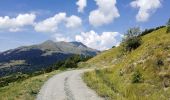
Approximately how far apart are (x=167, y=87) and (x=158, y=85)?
62.3 inches

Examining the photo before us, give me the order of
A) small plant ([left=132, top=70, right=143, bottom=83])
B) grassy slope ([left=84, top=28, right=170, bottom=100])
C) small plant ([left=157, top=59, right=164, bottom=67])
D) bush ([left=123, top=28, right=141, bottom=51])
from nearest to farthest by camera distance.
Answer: grassy slope ([left=84, top=28, right=170, bottom=100])
small plant ([left=132, top=70, right=143, bottom=83])
small plant ([left=157, top=59, right=164, bottom=67])
bush ([left=123, top=28, right=141, bottom=51])

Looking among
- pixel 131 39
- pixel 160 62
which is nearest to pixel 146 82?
pixel 160 62

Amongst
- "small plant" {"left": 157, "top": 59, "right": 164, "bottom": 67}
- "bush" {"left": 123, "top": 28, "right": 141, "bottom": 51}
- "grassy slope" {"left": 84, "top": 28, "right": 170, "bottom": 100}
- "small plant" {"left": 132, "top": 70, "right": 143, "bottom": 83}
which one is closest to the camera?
"grassy slope" {"left": 84, "top": 28, "right": 170, "bottom": 100}

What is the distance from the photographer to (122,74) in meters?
42.9

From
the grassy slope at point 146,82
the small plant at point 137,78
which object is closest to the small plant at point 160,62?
the grassy slope at point 146,82

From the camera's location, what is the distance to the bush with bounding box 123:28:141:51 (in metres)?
90.8

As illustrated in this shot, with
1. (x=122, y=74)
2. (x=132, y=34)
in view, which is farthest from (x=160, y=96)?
(x=132, y=34)

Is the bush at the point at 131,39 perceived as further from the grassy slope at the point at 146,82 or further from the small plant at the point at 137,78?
the small plant at the point at 137,78

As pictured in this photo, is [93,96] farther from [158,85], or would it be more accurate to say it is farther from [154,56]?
[154,56]

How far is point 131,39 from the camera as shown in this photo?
3767 inches

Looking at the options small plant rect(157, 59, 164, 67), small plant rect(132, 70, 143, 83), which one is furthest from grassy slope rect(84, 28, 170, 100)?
small plant rect(132, 70, 143, 83)

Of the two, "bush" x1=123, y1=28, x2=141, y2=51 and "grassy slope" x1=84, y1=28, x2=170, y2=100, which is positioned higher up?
"bush" x1=123, y1=28, x2=141, y2=51

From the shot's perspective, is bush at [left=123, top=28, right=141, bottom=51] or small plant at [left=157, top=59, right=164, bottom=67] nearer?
small plant at [left=157, top=59, right=164, bottom=67]

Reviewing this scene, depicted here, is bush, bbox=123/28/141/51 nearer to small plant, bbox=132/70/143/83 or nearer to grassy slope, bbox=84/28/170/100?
grassy slope, bbox=84/28/170/100
